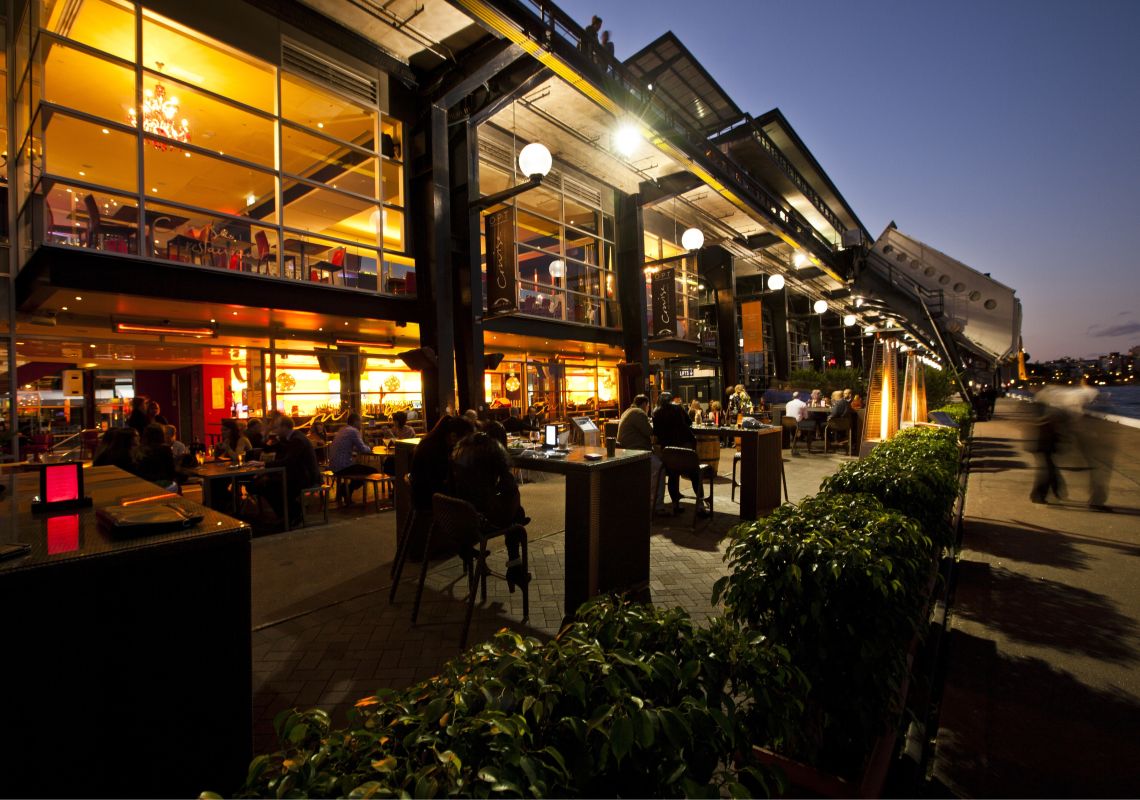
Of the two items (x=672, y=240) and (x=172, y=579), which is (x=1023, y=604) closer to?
(x=172, y=579)

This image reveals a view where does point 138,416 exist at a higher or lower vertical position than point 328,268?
lower

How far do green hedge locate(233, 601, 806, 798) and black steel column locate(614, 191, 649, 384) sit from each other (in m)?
13.6

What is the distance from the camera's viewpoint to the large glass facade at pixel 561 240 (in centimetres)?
1328

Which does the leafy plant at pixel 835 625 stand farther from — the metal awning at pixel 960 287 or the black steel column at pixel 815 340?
the black steel column at pixel 815 340

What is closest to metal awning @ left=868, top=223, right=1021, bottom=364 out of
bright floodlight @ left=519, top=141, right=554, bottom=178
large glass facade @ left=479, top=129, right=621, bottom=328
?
large glass facade @ left=479, top=129, right=621, bottom=328

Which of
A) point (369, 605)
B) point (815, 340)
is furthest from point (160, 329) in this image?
point (815, 340)

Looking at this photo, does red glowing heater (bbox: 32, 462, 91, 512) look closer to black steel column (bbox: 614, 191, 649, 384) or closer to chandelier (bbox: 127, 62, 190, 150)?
chandelier (bbox: 127, 62, 190, 150)

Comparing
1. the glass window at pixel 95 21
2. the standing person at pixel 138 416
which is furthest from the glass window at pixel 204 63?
the standing person at pixel 138 416

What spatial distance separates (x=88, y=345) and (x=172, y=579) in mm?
12998

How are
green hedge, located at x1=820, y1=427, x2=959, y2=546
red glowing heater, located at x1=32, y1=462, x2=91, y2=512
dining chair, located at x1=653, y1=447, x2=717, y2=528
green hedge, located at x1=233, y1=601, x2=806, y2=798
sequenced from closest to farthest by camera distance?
green hedge, located at x1=233, y1=601, x2=806, y2=798 → red glowing heater, located at x1=32, y1=462, x2=91, y2=512 → green hedge, located at x1=820, y1=427, x2=959, y2=546 → dining chair, located at x1=653, y1=447, x2=717, y2=528

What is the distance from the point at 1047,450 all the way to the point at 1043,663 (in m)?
6.57

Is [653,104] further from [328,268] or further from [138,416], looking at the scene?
[138,416]

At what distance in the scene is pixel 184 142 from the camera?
8578 millimetres

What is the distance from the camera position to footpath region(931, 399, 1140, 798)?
7.75 feet
